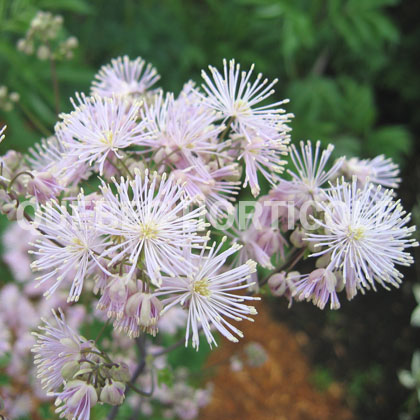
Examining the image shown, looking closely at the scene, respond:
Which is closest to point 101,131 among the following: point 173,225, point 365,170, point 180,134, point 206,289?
point 180,134

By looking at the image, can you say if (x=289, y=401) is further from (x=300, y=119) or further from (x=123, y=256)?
(x=123, y=256)

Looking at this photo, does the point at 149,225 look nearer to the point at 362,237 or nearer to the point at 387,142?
the point at 362,237

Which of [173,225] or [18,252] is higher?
[173,225]

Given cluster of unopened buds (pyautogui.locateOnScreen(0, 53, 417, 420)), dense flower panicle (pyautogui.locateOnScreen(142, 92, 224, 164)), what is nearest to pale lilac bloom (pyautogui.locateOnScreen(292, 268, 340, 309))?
cluster of unopened buds (pyautogui.locateOnScreen(0, 53, 417, 420))

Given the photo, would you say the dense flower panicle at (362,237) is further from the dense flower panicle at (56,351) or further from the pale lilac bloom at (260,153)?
the dense flower panicle at (56,351)

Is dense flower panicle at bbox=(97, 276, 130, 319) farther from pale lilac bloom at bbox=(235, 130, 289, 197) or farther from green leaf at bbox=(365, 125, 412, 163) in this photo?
green leaf at bbox=(365, 125, 412, 163)

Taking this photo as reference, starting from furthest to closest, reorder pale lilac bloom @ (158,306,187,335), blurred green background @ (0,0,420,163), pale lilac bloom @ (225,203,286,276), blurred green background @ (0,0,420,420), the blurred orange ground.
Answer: the blurred orange ground, blurred green background @ (0,0,420,420), blurred green background @ (0,0,420,163), pale lilac bloom @ (158,306,187,335), pale lilac bloom @ (225,203,286,276)
